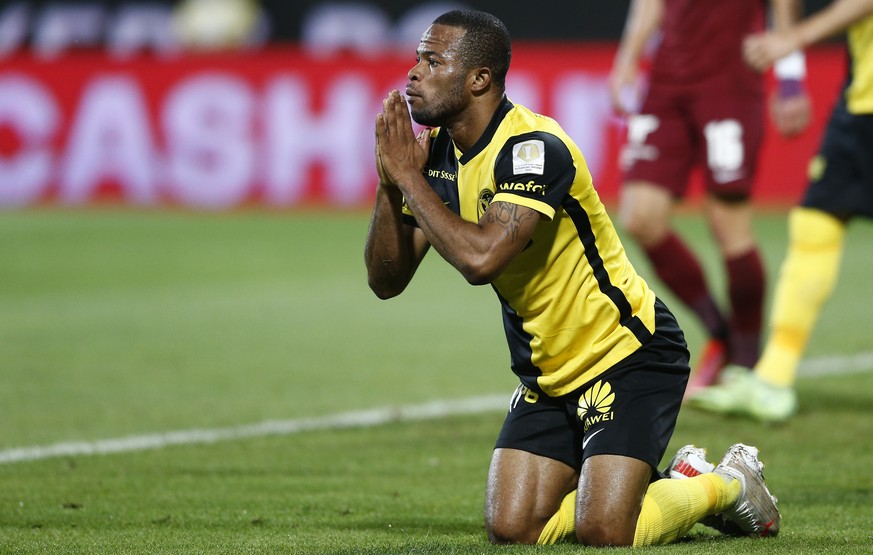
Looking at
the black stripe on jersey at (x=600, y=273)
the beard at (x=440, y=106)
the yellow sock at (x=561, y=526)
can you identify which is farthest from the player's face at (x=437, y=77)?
the yellow sock at (x=561, y=526)

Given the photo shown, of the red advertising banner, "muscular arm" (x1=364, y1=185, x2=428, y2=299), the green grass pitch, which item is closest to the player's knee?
the green grass pitch

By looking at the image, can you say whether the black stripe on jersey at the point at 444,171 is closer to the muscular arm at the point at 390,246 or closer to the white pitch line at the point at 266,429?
the muscular arm at the point at 390,246

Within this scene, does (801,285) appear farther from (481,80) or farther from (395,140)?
(395,140)

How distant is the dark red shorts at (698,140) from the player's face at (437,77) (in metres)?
2.96

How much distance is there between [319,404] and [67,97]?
11517mm

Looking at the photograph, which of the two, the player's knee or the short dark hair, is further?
→ the player's knee

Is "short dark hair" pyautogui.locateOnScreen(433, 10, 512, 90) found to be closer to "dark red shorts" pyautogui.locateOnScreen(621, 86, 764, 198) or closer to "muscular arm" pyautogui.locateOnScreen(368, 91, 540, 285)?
"muscular arm" pyautogui.locateOnScreen(368, 91, 540, 285)

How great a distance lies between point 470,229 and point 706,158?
129 inches

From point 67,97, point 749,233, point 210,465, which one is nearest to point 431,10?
point 67,97

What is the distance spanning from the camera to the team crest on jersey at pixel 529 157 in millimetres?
4090

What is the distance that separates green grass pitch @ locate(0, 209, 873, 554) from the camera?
438 cm

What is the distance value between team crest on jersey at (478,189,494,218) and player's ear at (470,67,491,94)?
11.7 inches

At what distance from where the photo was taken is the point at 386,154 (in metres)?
4.22

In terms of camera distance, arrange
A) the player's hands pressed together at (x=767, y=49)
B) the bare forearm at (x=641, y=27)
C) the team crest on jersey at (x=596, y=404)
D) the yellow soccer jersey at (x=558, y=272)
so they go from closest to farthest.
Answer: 1. the yellow soccer jersey at (x=558, y=272)
2. the team crest on jersey at (x=596, y=404)
3. the player's hands pressed together at (x=767, y=49)
4. the bare forearm at (x=641, y=27)
